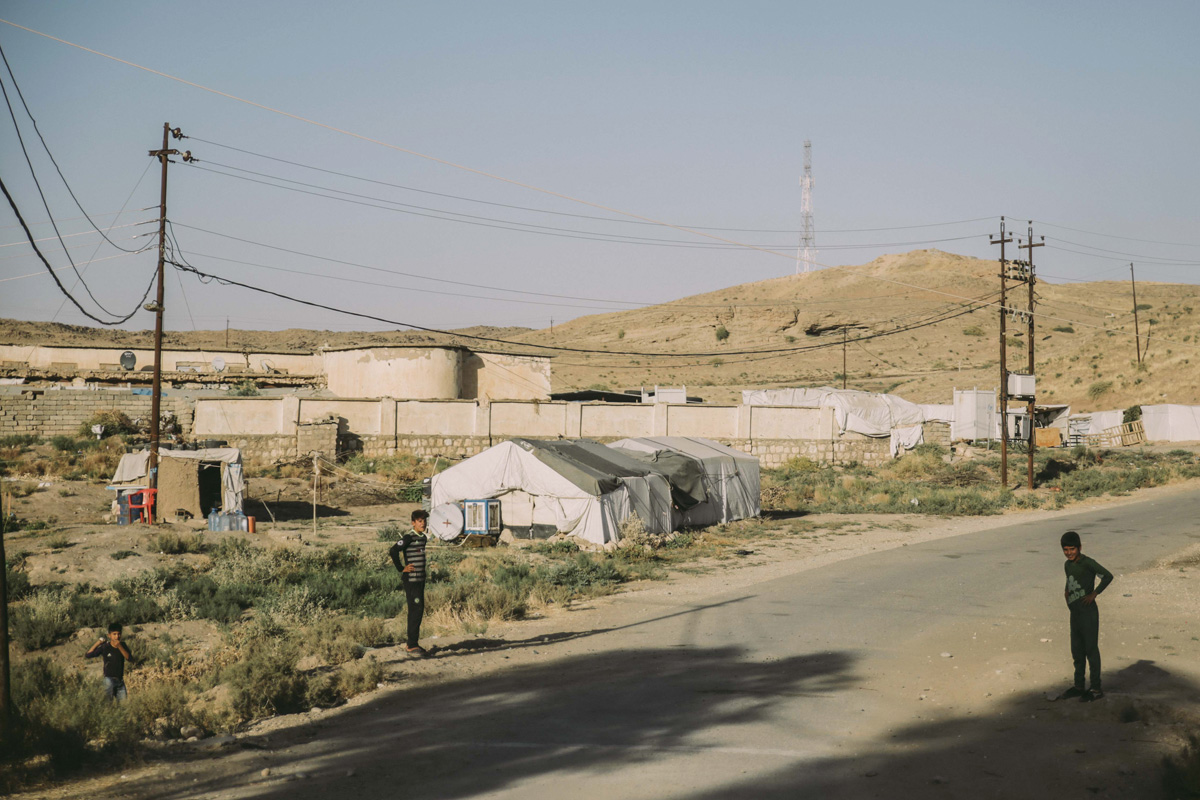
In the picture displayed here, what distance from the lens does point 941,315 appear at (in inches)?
4562

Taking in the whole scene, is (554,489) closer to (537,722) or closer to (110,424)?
(537,722)

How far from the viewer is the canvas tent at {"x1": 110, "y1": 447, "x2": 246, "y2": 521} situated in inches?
977

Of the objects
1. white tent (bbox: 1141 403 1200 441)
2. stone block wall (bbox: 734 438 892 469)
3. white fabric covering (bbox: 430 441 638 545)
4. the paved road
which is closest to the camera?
the paved road

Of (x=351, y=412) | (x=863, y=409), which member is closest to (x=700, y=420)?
(x=863, y=409)

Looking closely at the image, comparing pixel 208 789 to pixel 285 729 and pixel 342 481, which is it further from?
pixel 342 481

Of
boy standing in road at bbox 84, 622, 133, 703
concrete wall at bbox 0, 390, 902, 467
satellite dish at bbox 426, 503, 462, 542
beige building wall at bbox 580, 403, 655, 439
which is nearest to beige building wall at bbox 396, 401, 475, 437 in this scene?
concrete wall at bbox 0, 390, 902, 467

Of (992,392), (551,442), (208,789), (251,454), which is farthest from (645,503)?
(992,392)

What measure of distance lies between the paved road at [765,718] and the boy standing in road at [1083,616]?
0.77 feet

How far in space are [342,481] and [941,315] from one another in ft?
324

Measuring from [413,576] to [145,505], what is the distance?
16.6 metres

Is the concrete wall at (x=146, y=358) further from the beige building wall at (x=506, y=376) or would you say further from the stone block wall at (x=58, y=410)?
the beige building wall at (x=506, y=376)

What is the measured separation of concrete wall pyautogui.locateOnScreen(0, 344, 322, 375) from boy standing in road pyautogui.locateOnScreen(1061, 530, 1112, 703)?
46.3 metres

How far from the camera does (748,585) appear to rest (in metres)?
17.2

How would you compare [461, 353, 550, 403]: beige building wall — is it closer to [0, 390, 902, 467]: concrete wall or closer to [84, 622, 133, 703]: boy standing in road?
[0, 390, 902, 467]: concrete wall
